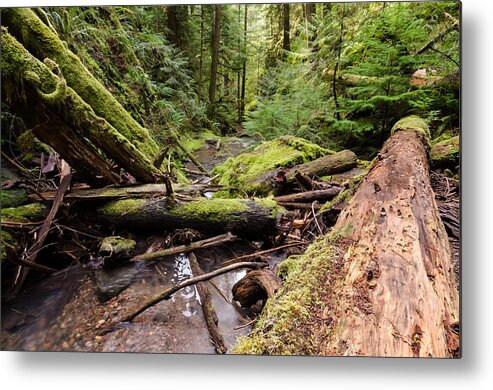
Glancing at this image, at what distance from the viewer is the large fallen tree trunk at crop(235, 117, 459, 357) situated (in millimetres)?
1197

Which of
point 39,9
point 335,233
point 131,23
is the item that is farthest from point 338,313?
point 39,9

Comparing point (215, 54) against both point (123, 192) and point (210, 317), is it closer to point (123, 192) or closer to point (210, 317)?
point (123, 192)

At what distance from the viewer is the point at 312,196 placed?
2.84 metres

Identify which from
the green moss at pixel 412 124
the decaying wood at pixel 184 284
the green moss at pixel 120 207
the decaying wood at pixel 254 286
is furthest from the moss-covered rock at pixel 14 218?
the green moss at pixel 412 124

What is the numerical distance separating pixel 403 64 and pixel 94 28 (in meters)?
2.25

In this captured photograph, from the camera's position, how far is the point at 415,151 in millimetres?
2400

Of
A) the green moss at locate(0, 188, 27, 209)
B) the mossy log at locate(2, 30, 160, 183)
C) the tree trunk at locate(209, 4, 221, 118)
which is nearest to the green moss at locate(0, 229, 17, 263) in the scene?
the green moss at locate(0, 188, 27, 209)

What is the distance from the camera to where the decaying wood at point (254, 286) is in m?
1.66

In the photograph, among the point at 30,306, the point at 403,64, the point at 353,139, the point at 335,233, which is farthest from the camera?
the point at 353,139

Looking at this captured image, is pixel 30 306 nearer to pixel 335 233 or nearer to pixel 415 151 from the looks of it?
pixel 335 233

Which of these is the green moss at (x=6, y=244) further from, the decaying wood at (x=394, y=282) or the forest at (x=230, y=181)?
the decaying wood at (x=394, y=282)

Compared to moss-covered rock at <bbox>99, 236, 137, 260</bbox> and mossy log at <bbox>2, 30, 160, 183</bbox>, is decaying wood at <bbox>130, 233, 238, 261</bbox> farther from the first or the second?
mossy log at <bbox>2, 30, 160, 183</bbox>

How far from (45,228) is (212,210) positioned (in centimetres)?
110

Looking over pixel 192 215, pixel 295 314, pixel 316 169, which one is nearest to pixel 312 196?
pixel 316 169
